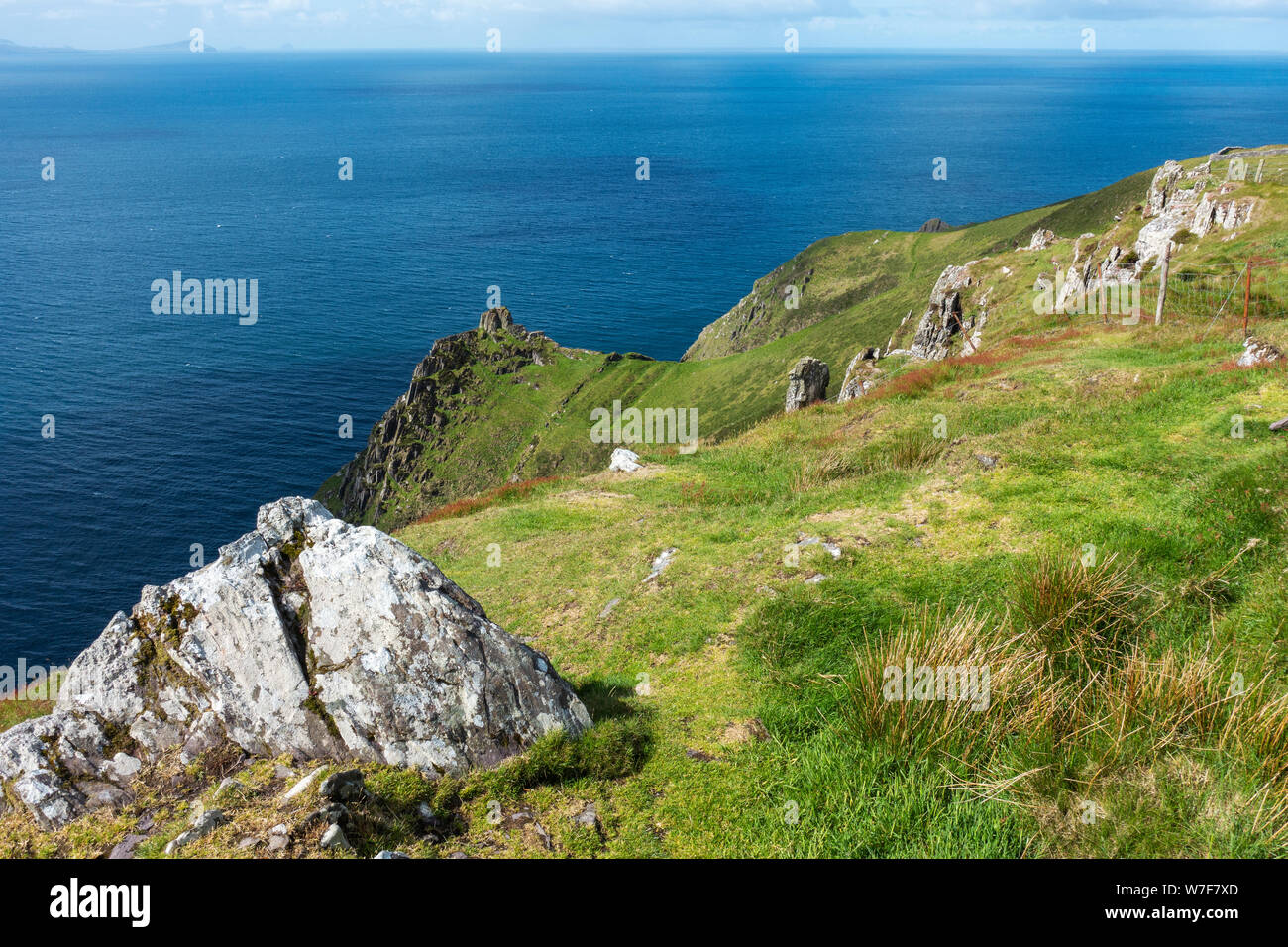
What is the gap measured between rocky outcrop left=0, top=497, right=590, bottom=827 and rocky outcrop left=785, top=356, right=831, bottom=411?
40370 mm

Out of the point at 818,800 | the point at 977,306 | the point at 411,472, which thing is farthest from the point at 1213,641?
the point at 411,472

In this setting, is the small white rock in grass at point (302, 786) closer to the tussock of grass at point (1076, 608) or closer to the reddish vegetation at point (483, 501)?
the tussock of grass at point (1076, 608)

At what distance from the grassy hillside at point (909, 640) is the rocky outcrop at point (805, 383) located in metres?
20.0

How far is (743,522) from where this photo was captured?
2167 centimetres

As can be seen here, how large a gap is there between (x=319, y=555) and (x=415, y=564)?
1.55 meters

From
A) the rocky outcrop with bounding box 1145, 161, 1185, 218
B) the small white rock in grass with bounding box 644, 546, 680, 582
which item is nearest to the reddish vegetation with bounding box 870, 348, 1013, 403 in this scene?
the small white rock in grass with bounding box 644, 546, 680, 582

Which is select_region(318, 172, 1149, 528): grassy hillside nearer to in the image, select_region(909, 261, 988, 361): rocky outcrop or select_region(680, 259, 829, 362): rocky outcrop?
select_region(680, 259, 829, 362): rocky outcrop

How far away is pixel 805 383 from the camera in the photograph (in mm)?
50656

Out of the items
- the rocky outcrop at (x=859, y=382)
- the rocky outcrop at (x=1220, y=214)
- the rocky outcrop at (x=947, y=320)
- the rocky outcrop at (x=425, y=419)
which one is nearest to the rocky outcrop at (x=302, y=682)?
the rocky outcrop at (x=859, y=382)

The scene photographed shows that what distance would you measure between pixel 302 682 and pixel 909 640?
8.89 m

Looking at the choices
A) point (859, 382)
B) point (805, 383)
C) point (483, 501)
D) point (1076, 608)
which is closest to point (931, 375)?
point (859, 382)

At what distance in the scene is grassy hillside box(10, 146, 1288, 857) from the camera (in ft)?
31.5

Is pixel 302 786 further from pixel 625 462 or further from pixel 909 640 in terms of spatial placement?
pixel 625 462
